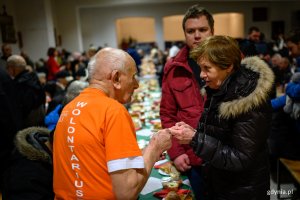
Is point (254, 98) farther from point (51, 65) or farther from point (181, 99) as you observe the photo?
point (51, 65)

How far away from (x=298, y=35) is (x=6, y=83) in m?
3.07

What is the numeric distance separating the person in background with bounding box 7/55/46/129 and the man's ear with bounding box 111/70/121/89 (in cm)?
285

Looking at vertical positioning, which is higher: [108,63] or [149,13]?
[149,13]

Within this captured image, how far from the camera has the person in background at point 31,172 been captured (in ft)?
5.37

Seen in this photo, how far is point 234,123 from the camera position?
1.40 m

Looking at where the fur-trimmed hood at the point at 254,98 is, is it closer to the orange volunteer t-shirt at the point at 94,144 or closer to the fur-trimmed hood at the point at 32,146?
the orange volunteer t-shirt at the point at 94,144

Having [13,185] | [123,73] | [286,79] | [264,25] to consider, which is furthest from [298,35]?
[264,25]

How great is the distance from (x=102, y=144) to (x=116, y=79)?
28 cm

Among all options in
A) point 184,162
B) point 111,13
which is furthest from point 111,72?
point 111,13

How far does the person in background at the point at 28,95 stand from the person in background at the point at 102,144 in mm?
2799

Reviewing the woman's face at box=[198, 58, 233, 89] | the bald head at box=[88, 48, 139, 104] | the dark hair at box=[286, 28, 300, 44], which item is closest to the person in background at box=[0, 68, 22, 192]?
the bald head at box=[88, 48, 139, 104]

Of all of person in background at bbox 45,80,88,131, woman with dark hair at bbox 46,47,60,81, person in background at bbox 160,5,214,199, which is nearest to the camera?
person in background at bbox 160,5,214,199

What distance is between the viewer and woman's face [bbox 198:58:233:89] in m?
1.45

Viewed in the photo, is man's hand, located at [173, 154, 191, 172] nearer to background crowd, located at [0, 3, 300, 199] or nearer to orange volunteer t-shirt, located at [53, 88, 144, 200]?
background crowd, located at [0, 3, 300, 199]
